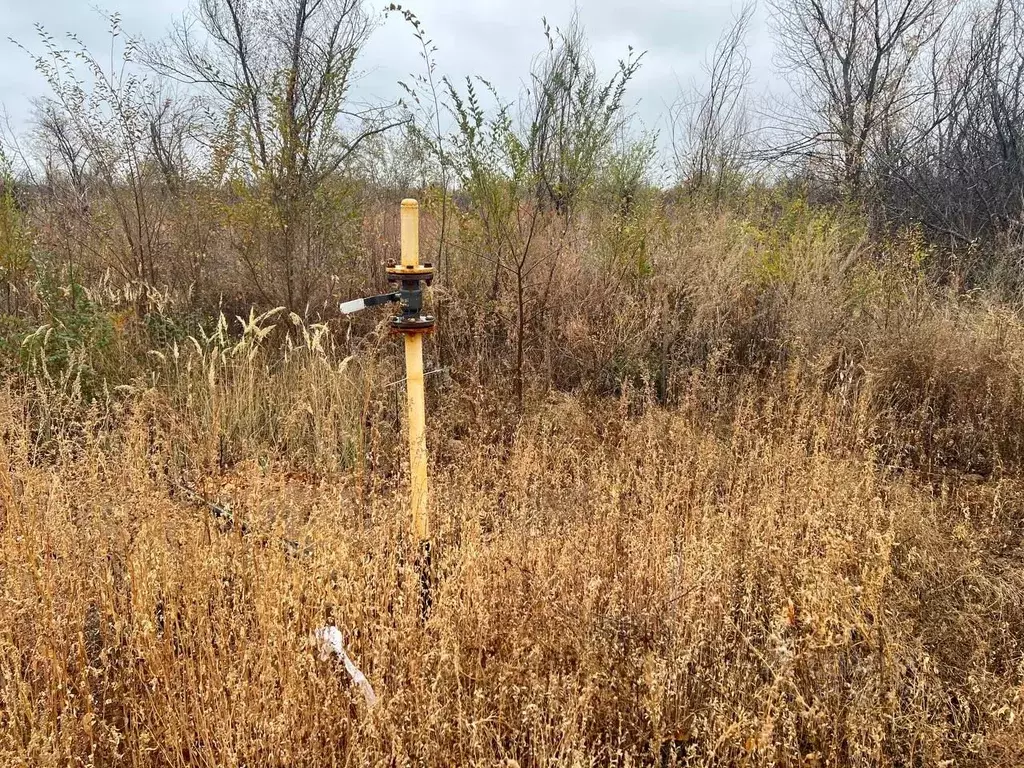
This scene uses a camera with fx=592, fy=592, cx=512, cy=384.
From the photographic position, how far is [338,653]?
1.67 metres

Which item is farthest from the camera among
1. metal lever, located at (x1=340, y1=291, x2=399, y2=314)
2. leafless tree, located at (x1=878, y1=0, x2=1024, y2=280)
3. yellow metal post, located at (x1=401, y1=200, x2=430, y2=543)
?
leafless tree, located at (x1=878, y1=0, x2=1024, y2=280)

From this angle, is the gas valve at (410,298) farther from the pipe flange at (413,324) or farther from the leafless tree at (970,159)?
the leafless tree at (970,159)

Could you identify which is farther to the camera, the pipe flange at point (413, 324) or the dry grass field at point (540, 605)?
the pipe flange at point (413, 324)

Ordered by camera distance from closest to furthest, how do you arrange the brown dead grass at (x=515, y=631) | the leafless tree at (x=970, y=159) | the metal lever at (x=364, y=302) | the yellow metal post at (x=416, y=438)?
the brown dead grass at (x=515, y=631), the metal lever at (x=364, y=302), the yellow metal post at (x=416, y=438), the leafless tree at (x=970, y=159)

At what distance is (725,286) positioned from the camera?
15.4 feet

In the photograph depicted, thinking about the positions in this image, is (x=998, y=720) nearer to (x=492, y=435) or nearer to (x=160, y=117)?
(x=492, y=435)

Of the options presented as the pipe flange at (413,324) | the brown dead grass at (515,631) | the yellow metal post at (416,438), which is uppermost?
the pipe flange at (413,324)

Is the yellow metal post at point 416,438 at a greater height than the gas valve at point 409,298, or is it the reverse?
the gas valve at point 409,298

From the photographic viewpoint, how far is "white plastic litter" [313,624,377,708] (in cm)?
155

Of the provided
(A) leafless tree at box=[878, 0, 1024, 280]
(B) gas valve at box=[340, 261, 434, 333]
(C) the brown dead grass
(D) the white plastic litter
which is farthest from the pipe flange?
(A) leafless tree at box=[878, 0, 1024, 280]

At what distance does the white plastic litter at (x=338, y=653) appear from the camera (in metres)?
1.55

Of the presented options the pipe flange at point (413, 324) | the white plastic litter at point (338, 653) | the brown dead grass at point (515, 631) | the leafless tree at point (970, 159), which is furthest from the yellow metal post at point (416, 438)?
the leafless tree at point (970, 159)

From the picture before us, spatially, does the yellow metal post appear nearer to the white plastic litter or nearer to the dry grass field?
the dry grass field

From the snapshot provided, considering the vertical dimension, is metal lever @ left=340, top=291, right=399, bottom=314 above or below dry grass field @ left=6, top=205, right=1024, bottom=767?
above
